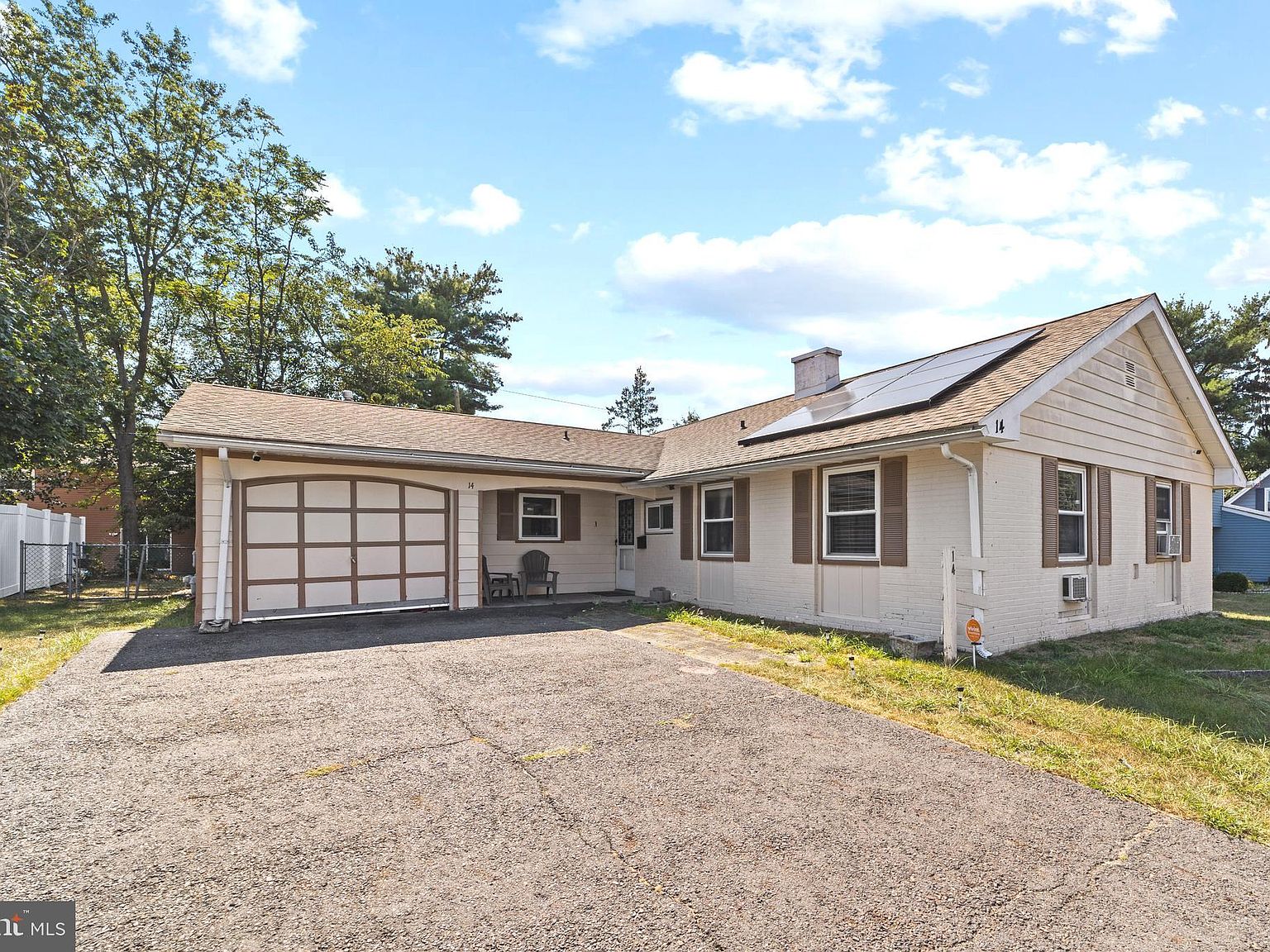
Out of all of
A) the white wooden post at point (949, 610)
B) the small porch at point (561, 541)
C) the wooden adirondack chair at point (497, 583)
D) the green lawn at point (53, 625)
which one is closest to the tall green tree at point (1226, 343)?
the small porch at point (561, 541)

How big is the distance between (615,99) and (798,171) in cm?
304

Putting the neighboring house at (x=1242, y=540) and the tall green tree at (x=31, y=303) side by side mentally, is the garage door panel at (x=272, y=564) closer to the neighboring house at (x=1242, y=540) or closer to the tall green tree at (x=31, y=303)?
the tall green tree at (x=31, y=303)

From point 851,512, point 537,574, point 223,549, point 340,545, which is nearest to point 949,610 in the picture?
point 851,512

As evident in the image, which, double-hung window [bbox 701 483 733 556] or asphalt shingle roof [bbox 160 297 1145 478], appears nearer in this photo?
asphalt shingle roof [bbox 160 297 1145 478]

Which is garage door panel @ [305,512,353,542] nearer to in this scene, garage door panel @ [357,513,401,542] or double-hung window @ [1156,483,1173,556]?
garage door panel @ [357,513,401,542]

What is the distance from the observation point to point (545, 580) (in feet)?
42.2

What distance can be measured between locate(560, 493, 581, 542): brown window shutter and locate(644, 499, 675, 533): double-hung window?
156 centimetres

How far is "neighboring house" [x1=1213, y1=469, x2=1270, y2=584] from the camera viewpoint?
19219mm

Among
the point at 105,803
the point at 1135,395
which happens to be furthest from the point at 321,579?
the point at 1135,395

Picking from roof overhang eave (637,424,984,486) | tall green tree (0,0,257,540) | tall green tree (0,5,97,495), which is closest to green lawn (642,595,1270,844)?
roof overhang eave (637,424,984,486)

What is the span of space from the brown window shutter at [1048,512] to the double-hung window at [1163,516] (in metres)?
3.90

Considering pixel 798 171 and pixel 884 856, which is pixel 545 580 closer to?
pixel 798 171

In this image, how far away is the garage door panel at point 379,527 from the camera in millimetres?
10531

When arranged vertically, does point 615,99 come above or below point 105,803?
above
